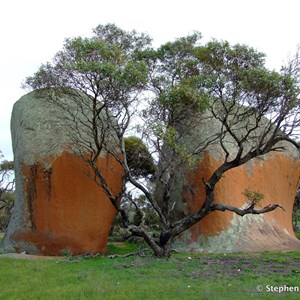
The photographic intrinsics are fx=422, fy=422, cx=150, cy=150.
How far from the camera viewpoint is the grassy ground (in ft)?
27.1

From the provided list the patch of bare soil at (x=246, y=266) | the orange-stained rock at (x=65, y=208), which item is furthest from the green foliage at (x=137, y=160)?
the patch of bare soil at (x=246, y=266)

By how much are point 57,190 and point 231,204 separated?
7.37 metres

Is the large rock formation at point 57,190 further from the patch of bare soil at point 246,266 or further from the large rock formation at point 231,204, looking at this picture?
the patch of bare soil at point 246,266

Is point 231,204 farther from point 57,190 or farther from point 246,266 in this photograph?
point 57,190

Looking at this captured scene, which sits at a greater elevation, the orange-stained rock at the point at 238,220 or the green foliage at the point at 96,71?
the green foliage at the point at 96,71

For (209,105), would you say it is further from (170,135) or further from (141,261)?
(141,261)

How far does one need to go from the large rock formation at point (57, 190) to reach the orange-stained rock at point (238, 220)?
3.68 m

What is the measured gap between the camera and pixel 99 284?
9164 mm

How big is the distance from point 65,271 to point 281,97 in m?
8.91

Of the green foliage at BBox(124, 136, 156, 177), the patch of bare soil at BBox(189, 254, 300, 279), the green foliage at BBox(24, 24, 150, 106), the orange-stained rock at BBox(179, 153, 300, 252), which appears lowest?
the patch of bare soil at BBox(189, 254, 300, 279)

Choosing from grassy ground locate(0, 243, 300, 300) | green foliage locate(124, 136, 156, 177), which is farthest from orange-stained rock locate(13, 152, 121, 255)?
green foliage locate(124, 136, 156, 177)

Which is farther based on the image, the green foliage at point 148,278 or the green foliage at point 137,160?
the green foliage at point 137,160

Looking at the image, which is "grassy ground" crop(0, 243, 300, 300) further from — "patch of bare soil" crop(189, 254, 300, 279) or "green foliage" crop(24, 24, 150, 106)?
"green foliage" crop(24, 24, 150, 106)

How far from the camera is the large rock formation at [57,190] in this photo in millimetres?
16797
